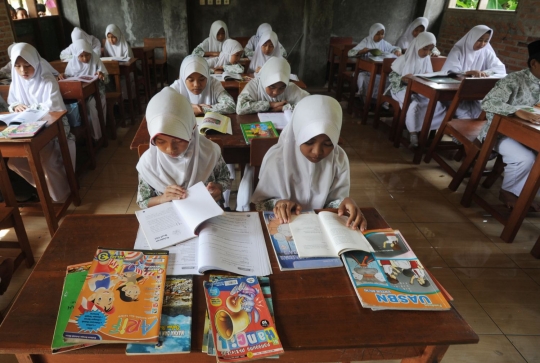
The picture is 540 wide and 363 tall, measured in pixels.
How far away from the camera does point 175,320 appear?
81cm

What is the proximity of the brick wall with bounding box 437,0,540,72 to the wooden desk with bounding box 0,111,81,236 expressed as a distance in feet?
19.5

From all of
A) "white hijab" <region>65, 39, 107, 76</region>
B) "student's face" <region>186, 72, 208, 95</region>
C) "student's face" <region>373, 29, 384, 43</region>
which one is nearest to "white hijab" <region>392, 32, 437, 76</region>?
"student's face" <region>373, 29, 384, 43</region>

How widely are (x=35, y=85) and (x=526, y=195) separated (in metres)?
3.96

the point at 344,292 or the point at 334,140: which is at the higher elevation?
the point at 334,140

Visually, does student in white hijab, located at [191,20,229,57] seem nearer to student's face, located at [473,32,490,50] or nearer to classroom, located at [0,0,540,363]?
classroom, located at [0,0,540,363]

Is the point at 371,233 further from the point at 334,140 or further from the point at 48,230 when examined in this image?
the point at 48,230

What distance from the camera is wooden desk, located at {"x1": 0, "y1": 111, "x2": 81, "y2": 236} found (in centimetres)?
204

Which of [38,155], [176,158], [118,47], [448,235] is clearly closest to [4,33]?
[118,47]

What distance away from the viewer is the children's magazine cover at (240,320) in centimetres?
75

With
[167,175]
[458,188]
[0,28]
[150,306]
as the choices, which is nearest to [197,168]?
[167,175]

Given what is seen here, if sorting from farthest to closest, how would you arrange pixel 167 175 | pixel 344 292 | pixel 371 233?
pixel 167 175 → pixel 371 233 → pixel 344 292

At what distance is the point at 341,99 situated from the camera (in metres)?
5.90

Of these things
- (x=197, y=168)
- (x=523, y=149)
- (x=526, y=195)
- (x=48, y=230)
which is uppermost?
(x=197, y=168)

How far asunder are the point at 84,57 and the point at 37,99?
4.84ft
